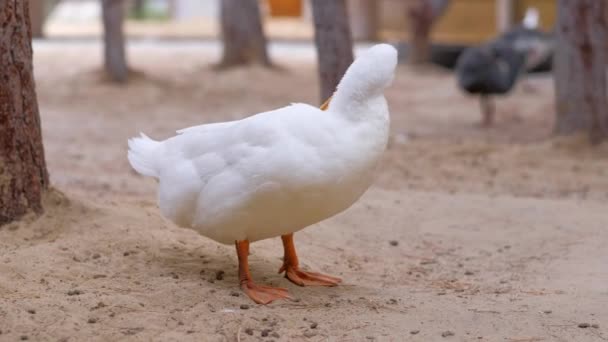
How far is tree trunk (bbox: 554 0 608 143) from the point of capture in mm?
8133

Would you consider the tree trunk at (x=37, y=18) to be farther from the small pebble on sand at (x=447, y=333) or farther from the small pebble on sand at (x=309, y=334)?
the small pebble on sand at (x=447, y=333)

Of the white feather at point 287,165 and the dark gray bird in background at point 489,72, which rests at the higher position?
the white feather at point 287,165

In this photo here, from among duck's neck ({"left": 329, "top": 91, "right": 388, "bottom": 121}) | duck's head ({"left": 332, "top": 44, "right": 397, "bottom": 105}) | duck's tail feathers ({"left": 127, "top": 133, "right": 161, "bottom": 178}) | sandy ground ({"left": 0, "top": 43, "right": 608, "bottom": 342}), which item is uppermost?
duck's head ({"left": 332, "top": 44, "right": 397, "bottom": 105})

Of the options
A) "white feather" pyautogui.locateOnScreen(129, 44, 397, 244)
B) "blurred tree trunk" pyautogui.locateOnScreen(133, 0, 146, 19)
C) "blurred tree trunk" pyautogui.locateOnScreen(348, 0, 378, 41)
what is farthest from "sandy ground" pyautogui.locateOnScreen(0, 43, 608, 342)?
"blurred tree trunk" pyautogui.locateOnScreen(133, 0, 146, 19)

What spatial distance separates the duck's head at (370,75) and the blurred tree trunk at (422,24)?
1073 cm

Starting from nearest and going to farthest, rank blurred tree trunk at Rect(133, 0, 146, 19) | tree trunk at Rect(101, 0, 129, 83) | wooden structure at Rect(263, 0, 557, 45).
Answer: tree trunk at Rect(101, 0, 129, 83), wooden structure at Rect(263, 0, 557, 45), blurred tree trunk at Rect(133, 0, 146, 19)

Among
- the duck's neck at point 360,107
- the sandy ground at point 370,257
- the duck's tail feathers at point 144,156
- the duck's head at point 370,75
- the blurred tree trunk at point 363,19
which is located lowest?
the blurred tree trunk at point 363,19

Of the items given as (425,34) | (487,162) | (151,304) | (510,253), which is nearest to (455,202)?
(510,253)

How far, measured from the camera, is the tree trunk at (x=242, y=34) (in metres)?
13.3

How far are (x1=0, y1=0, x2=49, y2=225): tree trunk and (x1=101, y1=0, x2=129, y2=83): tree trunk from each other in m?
7.41

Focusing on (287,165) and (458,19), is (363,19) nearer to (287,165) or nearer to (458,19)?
(458,19)

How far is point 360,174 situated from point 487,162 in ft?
15.3

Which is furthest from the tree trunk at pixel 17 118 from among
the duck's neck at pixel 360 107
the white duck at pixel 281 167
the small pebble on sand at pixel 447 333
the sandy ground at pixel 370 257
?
the small pebble on sand at pixel 447 333

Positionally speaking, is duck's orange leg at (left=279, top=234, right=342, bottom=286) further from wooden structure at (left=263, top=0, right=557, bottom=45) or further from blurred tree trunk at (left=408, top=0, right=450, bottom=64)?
wooden structure at (left=263, top=0, right=557, bottom=45)
